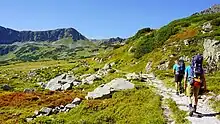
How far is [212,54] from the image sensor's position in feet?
160

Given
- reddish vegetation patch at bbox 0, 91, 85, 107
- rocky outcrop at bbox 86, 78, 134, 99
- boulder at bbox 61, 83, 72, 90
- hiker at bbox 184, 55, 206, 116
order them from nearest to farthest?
hiker at bbox 184, 55, 206, 116, rocky outcrop at bbox 86, 78, 134, 99, reddish vegetation patch at bbox 0, 91, 85, 107, boulder at bbox 61, 83, 72, 90

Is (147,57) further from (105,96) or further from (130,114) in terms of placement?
(130,114)

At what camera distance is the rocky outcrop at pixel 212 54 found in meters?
46.7

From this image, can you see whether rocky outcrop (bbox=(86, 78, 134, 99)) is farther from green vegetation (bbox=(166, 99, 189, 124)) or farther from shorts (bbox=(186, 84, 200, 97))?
shorts (bbox=(186, 84, 200, 97))

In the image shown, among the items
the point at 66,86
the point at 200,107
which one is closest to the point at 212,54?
the point at 66,86

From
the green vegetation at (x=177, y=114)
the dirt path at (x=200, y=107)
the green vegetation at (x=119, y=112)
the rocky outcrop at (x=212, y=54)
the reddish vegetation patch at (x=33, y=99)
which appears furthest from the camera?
the rocky outcrop at (x=212, y=54)

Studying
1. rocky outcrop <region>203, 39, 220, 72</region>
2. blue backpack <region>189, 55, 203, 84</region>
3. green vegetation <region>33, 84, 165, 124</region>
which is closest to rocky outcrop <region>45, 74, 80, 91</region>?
rocky outcrop <region>203, 39, 220, 72</region>

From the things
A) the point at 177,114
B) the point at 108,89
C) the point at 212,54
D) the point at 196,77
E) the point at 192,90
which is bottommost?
the point at 177,114

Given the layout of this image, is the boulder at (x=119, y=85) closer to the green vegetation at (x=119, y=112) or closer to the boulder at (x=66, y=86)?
the green vegetation at (x=119, y=112)

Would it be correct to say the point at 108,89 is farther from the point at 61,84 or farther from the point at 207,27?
the point at 207,27

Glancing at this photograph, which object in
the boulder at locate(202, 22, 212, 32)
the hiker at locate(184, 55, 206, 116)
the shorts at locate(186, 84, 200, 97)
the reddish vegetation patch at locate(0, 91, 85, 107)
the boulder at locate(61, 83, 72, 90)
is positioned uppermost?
the boulder at locate(202, 22, 212, 32)

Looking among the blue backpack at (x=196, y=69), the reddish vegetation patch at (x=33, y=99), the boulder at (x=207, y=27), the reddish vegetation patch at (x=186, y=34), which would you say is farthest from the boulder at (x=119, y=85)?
the reddish vegetation patch at (x=186, y=34)

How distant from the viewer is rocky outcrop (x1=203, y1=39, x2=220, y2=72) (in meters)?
46.7

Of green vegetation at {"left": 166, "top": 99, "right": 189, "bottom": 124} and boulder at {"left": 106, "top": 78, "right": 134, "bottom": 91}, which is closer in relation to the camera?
green vegetation at {"left": 166, "top": 99, "right": 189, "bottom": 124}
